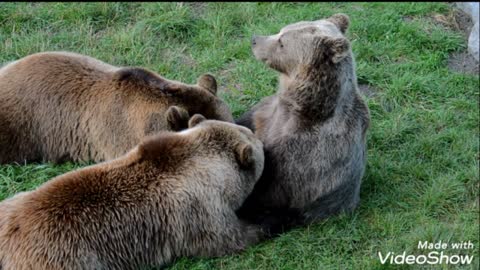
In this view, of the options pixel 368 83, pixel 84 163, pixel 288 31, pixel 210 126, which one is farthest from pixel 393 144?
pixel 84 163

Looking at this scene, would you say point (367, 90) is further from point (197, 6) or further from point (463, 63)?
point (197, 6)

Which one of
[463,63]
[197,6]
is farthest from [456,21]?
[197,6]

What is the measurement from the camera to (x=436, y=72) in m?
9.20

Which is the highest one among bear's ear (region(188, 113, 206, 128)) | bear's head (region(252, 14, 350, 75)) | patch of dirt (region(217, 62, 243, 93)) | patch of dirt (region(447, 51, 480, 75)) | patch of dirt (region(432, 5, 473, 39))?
bear's head (region(252, 14, 350, 75))

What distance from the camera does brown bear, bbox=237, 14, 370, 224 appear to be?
6949 mm

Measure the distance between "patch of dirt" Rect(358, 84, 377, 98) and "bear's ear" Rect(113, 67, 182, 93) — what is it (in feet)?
8.10

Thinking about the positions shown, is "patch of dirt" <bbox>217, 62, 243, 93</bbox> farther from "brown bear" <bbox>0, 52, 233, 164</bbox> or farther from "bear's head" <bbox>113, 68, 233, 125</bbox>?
"bear's head" <bbox>113, 68, 233, 125</bbox>

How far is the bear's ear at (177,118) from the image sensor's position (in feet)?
23.1

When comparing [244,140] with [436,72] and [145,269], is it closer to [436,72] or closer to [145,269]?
[145,269]

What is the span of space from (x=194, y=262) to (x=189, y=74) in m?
3.19

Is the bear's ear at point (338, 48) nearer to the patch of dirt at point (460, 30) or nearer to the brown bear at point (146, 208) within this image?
the brown bear at point (146, 208)

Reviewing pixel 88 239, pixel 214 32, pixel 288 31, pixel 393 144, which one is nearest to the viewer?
pixel 88 239

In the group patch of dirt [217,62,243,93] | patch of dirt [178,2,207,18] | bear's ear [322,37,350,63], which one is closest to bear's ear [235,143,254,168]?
bear's ear [322,37,350,63]

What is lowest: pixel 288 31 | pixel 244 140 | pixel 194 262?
pixel 194 262
